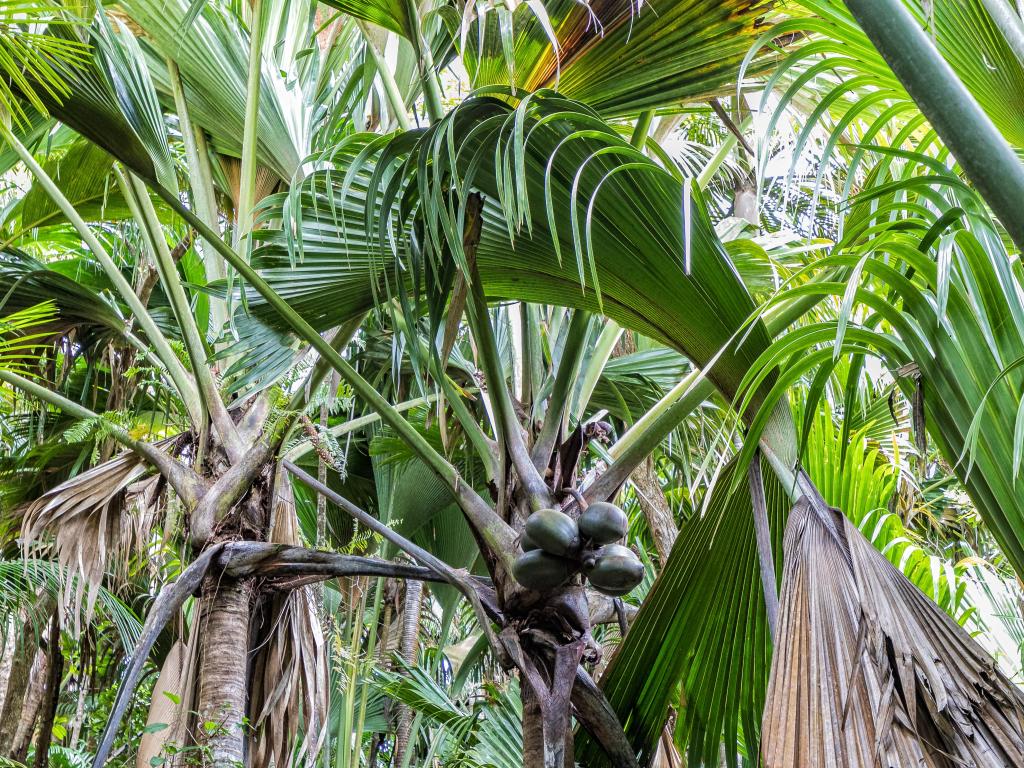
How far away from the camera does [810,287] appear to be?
1.36 m

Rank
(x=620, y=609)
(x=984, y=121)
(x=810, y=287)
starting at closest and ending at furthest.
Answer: (x=984, y=121), (x=810, y=287), (x=620, y=609)

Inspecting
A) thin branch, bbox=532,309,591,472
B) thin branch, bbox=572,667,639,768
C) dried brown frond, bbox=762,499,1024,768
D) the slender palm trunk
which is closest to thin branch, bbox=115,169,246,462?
thin branch, bbox=532,309,591,472

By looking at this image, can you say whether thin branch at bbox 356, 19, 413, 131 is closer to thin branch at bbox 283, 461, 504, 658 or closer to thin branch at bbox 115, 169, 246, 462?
thin branch at bbox 115, 169, 246, 462

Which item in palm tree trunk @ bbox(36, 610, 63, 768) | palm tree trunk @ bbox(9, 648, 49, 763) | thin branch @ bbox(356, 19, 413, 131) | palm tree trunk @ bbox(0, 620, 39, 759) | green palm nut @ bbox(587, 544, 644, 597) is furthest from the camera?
palm tree trunk @ bbox(9, 648, 49, 763)

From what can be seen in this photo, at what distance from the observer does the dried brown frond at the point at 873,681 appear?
1.07m

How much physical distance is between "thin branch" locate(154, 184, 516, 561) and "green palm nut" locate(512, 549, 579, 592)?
109mm

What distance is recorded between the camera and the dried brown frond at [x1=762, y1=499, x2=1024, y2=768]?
1.07 metres

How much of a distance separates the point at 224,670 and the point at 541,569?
105cm

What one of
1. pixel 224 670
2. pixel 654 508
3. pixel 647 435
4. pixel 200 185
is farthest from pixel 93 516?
pixel 654 508

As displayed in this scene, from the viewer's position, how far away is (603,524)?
1.83m

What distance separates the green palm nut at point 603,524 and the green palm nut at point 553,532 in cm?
3

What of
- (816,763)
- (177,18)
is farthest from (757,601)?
(177,18)

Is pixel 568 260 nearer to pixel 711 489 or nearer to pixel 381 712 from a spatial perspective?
pixel 711 489

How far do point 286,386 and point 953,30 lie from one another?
2123 mm
